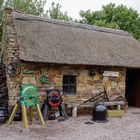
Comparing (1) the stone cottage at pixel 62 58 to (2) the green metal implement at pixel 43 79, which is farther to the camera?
(2) the green metal implement at pixel 43 79

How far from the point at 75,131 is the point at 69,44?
15.2 feet

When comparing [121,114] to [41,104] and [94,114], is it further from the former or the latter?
[41,104]

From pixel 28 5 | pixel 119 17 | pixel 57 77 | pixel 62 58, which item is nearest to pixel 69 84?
pixel 57 77

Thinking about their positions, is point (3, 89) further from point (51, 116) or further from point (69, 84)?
point (69, 84)

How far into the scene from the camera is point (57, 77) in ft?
38.8

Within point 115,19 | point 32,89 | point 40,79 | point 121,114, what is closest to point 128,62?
point 121,114

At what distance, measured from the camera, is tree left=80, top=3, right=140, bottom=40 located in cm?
2632

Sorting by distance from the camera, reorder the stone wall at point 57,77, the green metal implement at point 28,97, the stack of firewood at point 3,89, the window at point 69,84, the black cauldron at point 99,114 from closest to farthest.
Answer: the green metal implement at point 28,97
the black cauldron at point 99,114
the stone wall at point 57,77
the stack of firewood at point 3,89
the window at point 69,84

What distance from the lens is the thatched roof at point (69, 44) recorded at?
38.1 ft

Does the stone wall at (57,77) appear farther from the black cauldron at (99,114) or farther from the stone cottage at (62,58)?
the black cauldron at (99,114)

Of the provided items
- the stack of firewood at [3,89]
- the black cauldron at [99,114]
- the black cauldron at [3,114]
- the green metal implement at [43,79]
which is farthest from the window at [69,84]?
the black cauldron at [3,114]

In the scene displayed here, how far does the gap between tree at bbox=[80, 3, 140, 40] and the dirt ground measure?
16.2 metres

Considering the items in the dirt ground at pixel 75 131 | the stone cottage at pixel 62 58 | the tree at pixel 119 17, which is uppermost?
the tree at pixel 119 17

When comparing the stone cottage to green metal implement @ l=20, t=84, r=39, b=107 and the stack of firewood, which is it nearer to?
the stack of firewood
